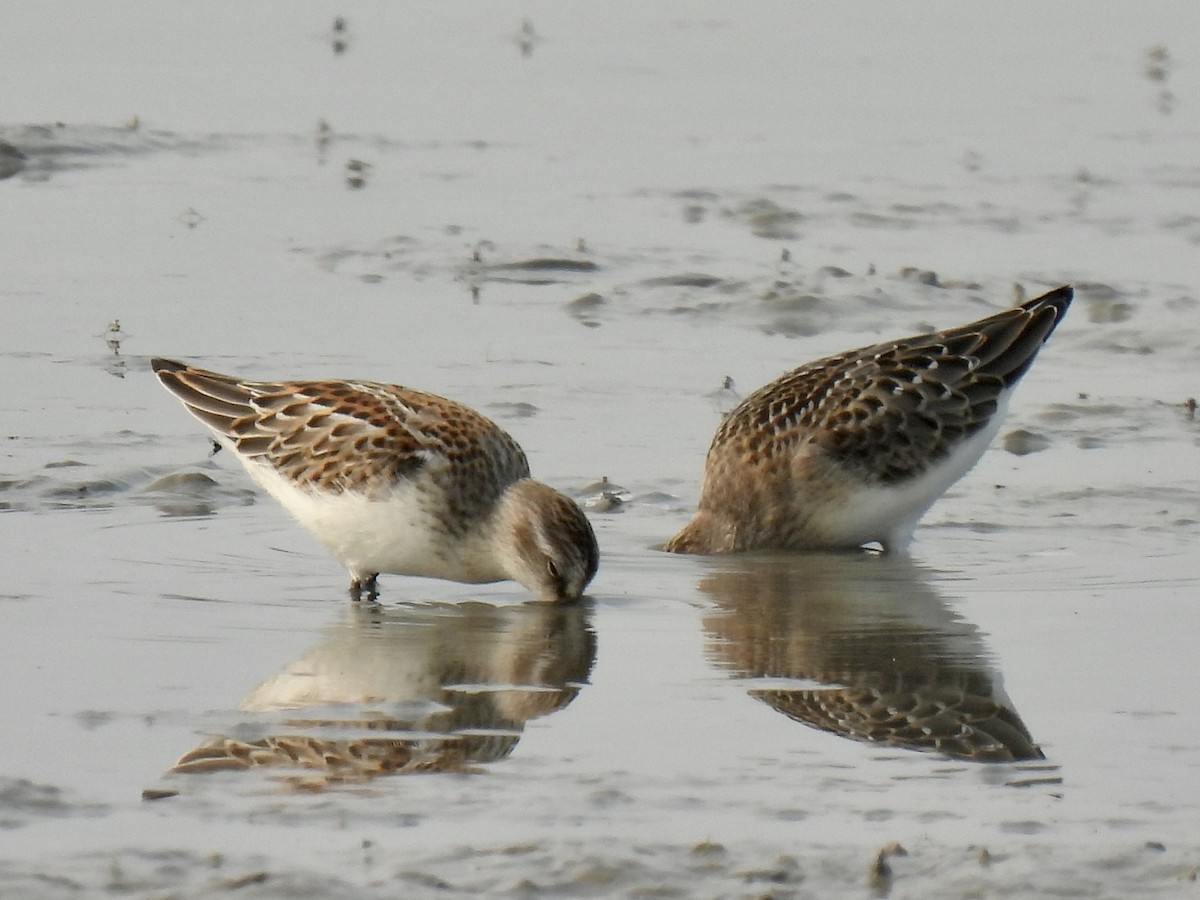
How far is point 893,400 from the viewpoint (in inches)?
395

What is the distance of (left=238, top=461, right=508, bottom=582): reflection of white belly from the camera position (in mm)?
8391

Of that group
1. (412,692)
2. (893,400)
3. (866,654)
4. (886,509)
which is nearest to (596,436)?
(893,400)

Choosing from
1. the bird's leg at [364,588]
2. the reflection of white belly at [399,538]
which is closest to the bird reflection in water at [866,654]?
the reflection of white belly at [399,538]

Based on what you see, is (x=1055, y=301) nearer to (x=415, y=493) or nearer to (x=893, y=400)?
(x=893, y=400)

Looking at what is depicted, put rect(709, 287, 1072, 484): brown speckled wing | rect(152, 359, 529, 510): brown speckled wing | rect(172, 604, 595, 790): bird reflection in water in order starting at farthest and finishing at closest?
rect(709, 287, 1072, 484): brown speckled wing < rect(152, 359, 529, 510): brown speckled wing < rect(172, 604, 595, 790): bird reflection in water

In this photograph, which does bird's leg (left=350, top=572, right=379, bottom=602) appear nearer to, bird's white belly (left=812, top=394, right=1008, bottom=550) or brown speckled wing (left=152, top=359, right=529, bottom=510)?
brown speckled wing (left=152, top=359, right=529, bottom=510)

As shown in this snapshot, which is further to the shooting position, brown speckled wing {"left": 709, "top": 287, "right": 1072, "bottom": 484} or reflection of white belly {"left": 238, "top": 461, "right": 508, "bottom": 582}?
brown speckled wing {"left": 709, "top": 287, "right": 1072, "bottom": 484}

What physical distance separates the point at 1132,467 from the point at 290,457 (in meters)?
3.79

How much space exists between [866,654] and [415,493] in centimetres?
185

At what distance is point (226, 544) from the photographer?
8.92m

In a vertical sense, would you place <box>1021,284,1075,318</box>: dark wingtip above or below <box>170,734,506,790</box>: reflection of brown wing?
above

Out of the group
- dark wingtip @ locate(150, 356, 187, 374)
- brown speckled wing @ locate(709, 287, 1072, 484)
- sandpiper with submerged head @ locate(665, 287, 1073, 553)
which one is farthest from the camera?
brown speckled wing @ locate(709, 287, 1072, 484)

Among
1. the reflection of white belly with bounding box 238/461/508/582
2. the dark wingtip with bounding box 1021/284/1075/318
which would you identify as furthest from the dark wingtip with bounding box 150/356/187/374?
the dark wingtip with bounding box 1021/284/1075/318

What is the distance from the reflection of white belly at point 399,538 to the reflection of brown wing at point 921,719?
1.77 m
